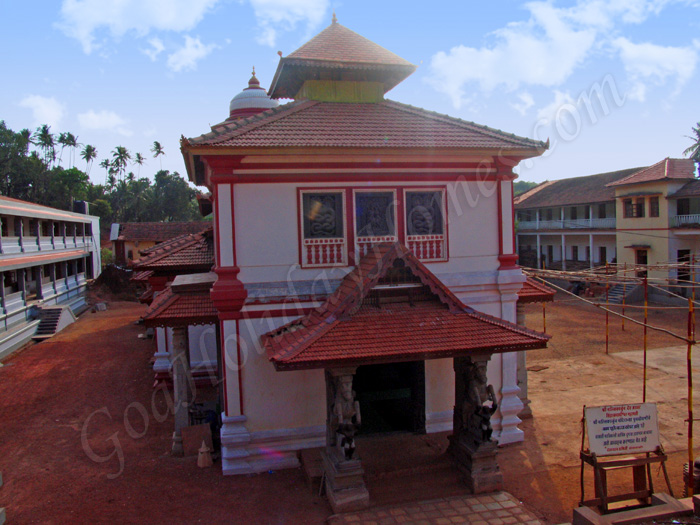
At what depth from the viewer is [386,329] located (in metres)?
8.13

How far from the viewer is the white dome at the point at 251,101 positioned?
17656 millimetres

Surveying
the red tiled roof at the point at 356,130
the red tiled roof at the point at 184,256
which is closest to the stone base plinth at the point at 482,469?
the red tiled roof at the point at 356,130

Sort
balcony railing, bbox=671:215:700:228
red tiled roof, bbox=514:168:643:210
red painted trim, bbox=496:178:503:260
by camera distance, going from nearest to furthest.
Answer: red painted trim, bbox=496:178:503:260 < balcony railing, bbox=671:215:700:228 < red tiled roof, bbox=514:168:643:210

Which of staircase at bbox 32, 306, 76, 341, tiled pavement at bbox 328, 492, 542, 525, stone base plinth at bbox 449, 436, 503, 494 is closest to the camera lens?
tiled pavement at bbox 328, 492, 542, 525

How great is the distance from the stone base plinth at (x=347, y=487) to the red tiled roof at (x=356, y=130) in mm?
5258

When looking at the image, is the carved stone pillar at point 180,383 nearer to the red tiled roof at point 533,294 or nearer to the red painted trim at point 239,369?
the red painted trim at point 239,369

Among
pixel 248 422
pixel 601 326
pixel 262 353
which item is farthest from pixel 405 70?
pixel 601 326

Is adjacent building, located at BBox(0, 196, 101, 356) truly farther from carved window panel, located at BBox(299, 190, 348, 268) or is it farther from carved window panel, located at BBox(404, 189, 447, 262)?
carved window panel, located at BBox(404, 189, 447, 262)

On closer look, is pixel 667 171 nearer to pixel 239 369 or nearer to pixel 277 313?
pixel 277 313

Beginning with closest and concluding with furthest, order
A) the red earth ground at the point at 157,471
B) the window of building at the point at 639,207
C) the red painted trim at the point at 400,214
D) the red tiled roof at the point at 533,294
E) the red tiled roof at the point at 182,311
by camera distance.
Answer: the red earth ground at the point at 157,471 → the red tiled roof at the point at 182,311 → the red painted trim at the point at 400,214 → the red tiled roof at the point at 533,294 → the window of building at the point at 639,207

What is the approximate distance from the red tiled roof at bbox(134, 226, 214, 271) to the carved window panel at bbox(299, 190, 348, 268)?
17.7 feet

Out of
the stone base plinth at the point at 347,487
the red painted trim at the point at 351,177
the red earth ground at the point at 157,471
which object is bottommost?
the red earth ground at the point at 157,471

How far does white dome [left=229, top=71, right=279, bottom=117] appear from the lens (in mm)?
17656

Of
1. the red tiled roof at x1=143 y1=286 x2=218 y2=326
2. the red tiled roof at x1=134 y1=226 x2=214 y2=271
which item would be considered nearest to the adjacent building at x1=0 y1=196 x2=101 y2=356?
the red tiled roof at x1=134 y1=226 x2=214 y2=271
